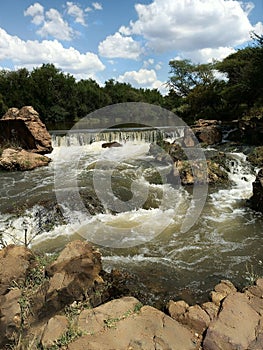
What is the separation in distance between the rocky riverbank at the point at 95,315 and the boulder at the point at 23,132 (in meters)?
10.8

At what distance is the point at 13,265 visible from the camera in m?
3.76

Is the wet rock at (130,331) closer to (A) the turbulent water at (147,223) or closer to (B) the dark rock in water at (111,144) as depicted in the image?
(A) the turbulent water at (147,223)

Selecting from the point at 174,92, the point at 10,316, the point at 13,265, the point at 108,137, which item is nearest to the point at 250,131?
the point at 108,137

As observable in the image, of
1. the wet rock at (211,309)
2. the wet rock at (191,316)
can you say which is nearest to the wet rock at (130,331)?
the wet rock at (191,316)

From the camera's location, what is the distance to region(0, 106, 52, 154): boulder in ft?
45.2

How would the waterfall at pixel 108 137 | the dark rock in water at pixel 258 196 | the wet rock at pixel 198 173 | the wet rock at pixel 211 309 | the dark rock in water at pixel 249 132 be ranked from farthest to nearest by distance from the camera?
the waterfall at pixel 108 137 < the dark rock in water at pixel 249 132 < the wet rock at pixel 198 173 < the dark rock in water at pixel 258 196 < the wet rock at pixel 211 309

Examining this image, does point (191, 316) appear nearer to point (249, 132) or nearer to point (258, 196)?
point (258, 196)

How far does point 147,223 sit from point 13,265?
362cm

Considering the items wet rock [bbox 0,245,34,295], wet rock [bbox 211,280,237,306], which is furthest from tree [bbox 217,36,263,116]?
wet rock [bbox 0,245,34,295]

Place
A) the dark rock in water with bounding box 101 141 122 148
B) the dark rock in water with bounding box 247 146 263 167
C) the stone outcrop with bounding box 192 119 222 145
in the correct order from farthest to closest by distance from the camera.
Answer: the dark rock in water with bounding box 101 141 122 148 < the stone outcrop with bounding box 192 119 222 145 < the dark rock in water with bounding box 247 146 263 167

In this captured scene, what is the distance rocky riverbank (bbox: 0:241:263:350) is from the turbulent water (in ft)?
2.36

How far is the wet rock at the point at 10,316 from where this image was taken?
2833mm

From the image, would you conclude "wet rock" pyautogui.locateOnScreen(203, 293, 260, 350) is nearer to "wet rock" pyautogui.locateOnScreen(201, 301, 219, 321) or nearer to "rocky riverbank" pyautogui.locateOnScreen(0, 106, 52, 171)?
"wet rock" pyautogui.locateOnScreen(201, 301, 219, 321)

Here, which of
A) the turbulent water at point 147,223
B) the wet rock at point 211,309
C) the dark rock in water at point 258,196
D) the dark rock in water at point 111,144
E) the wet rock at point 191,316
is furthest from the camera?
the dark rock in water at point 111,144
